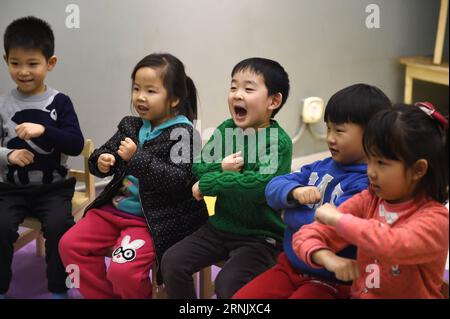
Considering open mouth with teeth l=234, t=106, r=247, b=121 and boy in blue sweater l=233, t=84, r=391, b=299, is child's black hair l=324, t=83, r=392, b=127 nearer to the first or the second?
boy in blue sweater l=233, t=84, r=391, b=299

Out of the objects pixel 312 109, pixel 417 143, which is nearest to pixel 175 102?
pixel 417 143

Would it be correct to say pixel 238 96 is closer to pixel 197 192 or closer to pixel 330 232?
pixel 197 192

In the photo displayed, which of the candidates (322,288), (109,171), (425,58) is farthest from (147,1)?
(322,288)

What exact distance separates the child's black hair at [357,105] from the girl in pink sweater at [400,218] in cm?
12

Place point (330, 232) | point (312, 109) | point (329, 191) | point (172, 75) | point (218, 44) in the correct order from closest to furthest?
point (330, 232) → point (329, 191) → point (172, 75) → point (218, 44) → point (312, 109)

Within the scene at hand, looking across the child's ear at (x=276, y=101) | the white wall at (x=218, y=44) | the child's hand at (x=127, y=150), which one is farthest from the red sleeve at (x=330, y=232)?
the white wall at (x=218, y=44)

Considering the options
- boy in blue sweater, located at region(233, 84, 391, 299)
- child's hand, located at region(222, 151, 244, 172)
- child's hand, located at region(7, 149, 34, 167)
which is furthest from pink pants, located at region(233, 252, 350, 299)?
child's hand, located at region(7, 149, 34, 167)

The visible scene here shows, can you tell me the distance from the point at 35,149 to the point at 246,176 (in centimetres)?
61

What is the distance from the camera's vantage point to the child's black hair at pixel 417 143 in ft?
2.96

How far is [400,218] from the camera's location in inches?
36.7

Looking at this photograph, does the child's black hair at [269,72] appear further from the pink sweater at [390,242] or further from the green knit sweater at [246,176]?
the pink sweater at [390,242]

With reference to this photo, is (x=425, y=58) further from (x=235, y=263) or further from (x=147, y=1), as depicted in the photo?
(x=147, y=1)

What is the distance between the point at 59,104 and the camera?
4.89ft

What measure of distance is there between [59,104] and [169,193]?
0.42 meters
